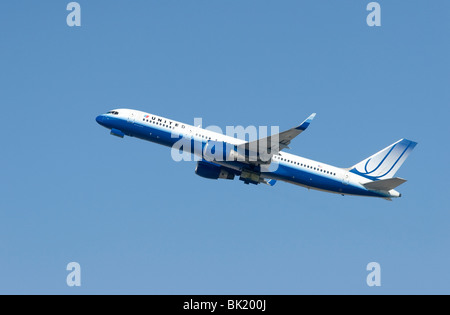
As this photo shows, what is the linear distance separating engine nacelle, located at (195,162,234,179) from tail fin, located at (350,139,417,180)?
16763mm

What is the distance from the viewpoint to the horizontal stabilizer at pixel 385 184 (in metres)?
→ 77.8

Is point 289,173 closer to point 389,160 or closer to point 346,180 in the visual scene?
point 346,180

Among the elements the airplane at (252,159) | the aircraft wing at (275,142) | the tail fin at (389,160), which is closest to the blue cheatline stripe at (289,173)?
the airplane at (252,159)

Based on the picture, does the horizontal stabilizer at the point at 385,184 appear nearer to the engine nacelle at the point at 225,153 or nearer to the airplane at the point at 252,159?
the airplane at the point at 252,159

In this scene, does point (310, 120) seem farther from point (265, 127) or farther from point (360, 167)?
point (360, 167)

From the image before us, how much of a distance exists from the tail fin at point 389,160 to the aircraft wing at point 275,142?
492 inches

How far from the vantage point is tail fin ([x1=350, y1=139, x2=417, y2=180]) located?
84.8 metres

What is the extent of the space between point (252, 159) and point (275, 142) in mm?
4117

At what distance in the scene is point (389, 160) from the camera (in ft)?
280

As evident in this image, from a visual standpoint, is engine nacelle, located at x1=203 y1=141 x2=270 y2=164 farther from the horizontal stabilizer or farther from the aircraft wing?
the horizontal stabilizer

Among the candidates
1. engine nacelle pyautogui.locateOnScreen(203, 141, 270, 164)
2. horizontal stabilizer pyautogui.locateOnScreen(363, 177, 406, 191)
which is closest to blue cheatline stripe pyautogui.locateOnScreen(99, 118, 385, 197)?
horizontal stabilizer pyautogui.locateOnScreen(363, 177, 406, 191)

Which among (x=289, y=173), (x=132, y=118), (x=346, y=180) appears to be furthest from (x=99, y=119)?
(x=346, y=180)

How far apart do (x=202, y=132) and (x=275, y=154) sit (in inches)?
364

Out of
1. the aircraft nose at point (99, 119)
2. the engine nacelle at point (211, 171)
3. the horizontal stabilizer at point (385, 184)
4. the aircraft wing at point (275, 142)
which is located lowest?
the horizontal stabilizer at point (385, 184)
